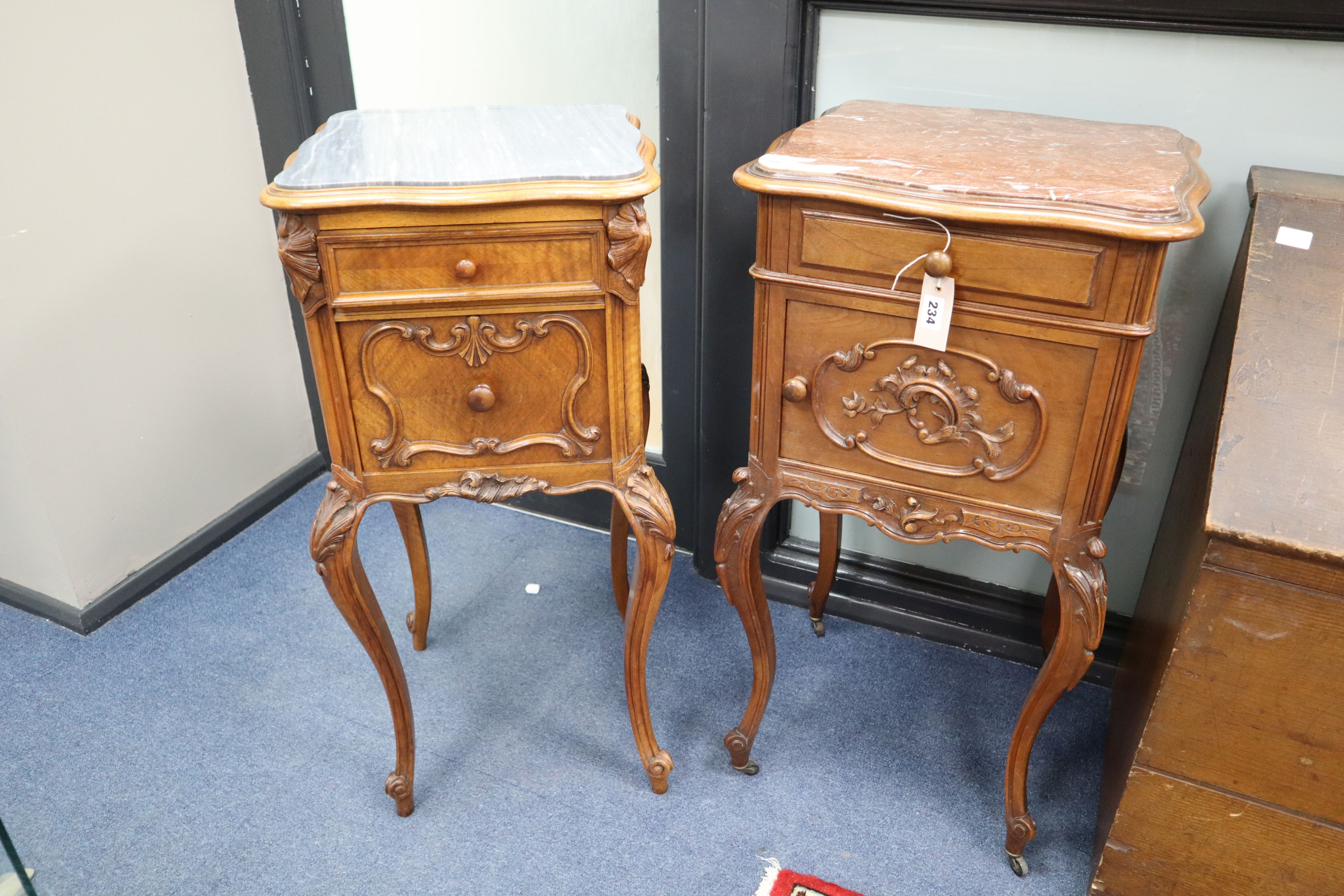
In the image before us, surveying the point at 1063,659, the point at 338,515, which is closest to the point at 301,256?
the point at 338,515

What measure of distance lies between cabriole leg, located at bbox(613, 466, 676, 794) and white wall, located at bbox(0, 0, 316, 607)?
3.65 ft

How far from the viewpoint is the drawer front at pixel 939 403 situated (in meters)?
1.13

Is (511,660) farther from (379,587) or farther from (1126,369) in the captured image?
(1126,369)

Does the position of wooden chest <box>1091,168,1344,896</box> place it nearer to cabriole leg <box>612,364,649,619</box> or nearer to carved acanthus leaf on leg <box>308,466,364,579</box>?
cabriole leg <box>612,364,649,619</box>

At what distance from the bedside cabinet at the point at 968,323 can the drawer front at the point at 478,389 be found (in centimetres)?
22

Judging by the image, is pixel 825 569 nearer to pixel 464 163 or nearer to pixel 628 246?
pixel 628 246

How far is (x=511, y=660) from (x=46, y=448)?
3.02 feet

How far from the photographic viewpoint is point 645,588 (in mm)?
1395

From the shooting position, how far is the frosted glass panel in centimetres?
133

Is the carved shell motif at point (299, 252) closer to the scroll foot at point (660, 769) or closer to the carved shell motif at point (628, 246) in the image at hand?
the carved shell motif at point (628, 246)

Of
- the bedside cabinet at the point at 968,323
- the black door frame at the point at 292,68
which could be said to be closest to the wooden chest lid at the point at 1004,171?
the bedside cabinet at the point at 968,323

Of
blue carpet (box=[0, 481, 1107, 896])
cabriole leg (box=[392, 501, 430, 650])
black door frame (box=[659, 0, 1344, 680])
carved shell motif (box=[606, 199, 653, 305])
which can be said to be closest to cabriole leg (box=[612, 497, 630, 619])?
blue carpet (box=[0, 481, 1107, 896])

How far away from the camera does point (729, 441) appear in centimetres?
188

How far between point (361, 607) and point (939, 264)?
0.89m
